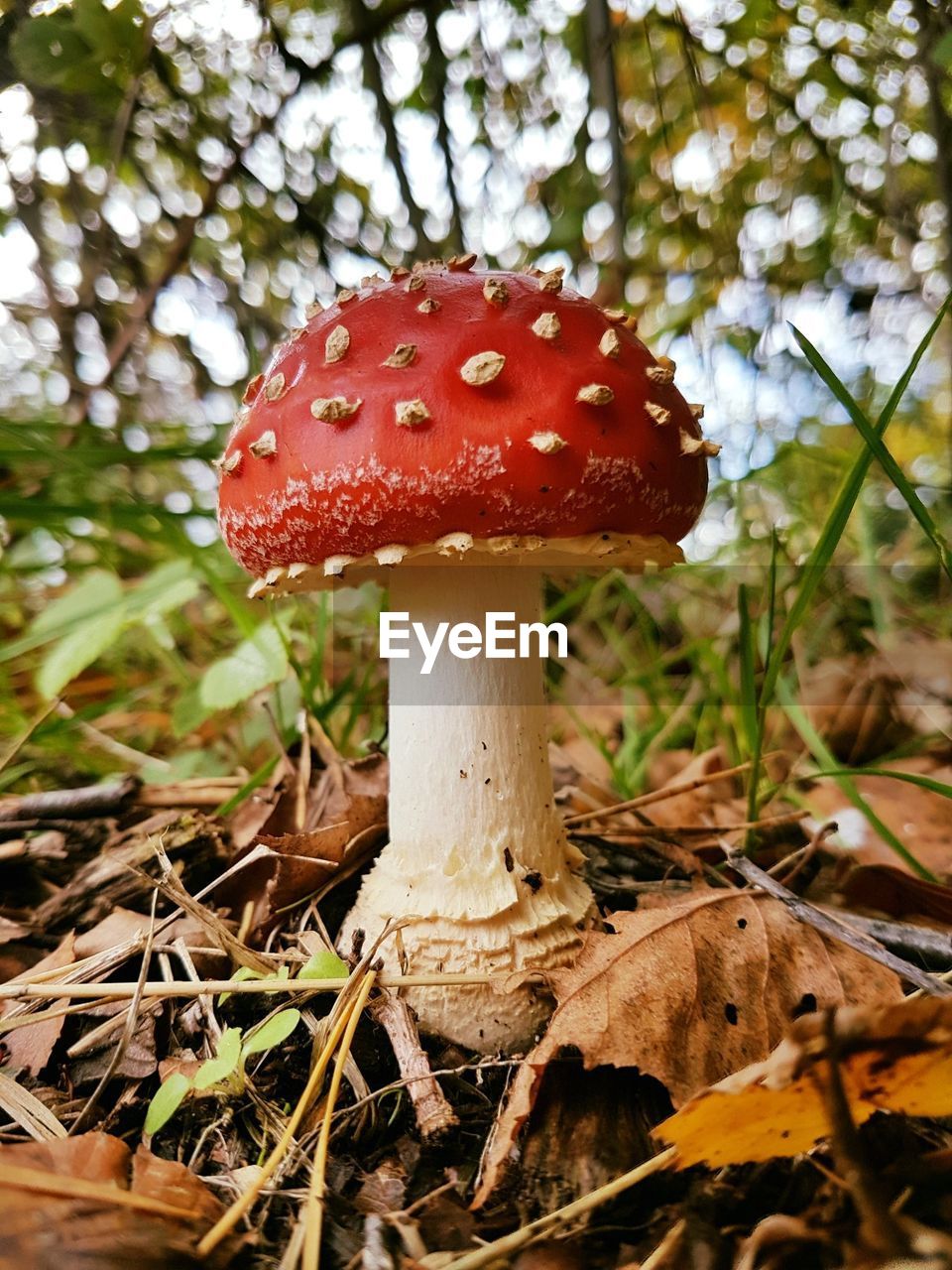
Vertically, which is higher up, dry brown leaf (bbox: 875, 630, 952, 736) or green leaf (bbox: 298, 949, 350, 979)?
dry brown leaf (bbox: 875, 630, 952, 736)

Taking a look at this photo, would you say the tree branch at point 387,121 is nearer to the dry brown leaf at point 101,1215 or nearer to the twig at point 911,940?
the twig at point 911,940

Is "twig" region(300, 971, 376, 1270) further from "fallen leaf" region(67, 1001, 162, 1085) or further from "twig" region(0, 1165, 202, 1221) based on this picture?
"fallen leaf" region(67, 1001, 162, 1085)

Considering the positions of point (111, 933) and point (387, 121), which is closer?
point (111, 933)

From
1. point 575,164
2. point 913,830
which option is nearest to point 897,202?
point 575,164

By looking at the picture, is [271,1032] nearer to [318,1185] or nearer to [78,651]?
[318,1185]

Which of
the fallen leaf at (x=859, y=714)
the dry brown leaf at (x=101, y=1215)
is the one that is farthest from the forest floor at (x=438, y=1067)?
A: the fallen leaf at (x=859, y=714)

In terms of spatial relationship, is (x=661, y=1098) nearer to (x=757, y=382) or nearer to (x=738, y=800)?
(x=738, y=800)

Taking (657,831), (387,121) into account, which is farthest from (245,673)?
(387,121)

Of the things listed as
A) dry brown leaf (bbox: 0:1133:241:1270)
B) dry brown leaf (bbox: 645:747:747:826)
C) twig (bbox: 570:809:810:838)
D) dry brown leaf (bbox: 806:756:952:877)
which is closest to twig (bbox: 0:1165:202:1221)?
dry brown leaf (bbox: 0:1133:241:1270)
